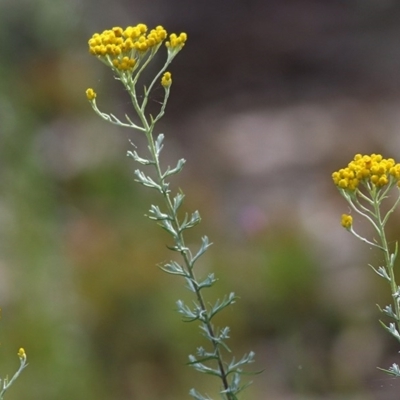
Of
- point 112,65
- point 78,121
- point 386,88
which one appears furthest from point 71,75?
point 112,65

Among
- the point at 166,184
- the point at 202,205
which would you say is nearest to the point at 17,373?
the point at 166,184

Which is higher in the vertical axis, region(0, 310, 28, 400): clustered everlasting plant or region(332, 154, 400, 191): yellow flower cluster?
region(332, 154, 400, 191): yellow flower cluster

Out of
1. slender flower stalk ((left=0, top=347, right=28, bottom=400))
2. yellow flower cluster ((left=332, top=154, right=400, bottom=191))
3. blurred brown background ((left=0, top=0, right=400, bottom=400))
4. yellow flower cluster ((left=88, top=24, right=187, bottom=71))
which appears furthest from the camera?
blurred brown background ((left=0, top=0, right=400, bottom=400))

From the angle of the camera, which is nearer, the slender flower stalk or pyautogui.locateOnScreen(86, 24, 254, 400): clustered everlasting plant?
the slender flower stalk

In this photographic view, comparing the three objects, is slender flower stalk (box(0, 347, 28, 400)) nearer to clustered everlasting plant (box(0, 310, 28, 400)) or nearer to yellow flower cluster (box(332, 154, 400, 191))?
clustered everlasting plant (box(0, 310, 28, 400))

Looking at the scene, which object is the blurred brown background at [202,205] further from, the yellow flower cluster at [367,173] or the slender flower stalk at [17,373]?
the slender flower stalk at [17,373]

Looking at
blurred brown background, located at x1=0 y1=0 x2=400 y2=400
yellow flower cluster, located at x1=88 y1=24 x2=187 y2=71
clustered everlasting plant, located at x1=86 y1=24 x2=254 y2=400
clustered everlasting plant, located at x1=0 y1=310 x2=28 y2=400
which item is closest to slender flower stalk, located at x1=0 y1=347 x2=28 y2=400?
clustered everlasting plant, located at x1=0 y1=310 x2=28 y2=400

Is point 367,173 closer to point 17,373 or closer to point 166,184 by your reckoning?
point 166,184
